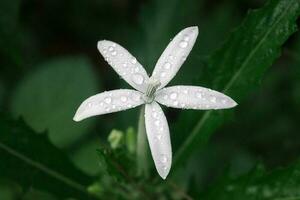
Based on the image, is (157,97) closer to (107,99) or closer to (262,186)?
(107,99)

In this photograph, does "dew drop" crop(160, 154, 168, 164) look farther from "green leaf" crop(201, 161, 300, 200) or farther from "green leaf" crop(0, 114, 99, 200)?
"green leaf" crop(0, 114, 99, 200)

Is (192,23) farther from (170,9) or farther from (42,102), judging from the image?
(42,102)

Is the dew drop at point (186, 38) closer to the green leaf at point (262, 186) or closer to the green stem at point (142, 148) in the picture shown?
the green stem at point (142, 148)

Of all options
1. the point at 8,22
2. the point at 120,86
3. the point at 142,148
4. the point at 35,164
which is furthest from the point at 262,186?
the point at 8,22

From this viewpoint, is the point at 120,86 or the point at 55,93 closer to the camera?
the point at 120,86

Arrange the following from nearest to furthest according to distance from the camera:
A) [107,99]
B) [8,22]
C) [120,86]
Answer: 1. [107,99]
2. [8,22]
3. [120,86]

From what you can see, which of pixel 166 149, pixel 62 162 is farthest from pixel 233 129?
pixel 166 149

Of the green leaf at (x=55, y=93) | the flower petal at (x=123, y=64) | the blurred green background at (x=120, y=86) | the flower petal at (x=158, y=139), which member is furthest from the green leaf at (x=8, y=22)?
the flower petal at (x=158, y=139)
